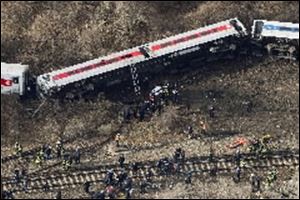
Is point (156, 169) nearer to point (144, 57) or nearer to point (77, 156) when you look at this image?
point (77, 156)

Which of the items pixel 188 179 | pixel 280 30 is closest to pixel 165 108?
pixel 188 179

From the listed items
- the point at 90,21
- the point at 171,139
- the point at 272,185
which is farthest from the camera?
the point at 90,21

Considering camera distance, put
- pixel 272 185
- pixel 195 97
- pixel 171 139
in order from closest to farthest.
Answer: pixel 272 185 < pixel 171 139 < pixel 195 97

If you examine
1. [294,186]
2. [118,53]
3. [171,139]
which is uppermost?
[118,53]

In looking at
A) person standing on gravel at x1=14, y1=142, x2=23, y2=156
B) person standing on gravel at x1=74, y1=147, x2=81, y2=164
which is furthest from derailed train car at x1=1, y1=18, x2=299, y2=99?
person standing on gravel at x1=74, y1=147, x2=81, y2=164

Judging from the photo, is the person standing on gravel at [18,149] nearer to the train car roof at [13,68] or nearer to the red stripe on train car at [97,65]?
the train car roof at [13,68]

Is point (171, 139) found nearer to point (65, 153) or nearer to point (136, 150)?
point (136, 150)

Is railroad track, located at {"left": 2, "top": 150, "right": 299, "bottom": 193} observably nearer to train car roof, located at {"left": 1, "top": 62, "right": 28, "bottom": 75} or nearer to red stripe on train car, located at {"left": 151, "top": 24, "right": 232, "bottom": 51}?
train car roof, located at {"left": 1, "top": 62, "right": 28, "bottom": 75}

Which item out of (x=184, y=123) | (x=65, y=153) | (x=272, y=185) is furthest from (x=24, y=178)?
(x=272, y=185)

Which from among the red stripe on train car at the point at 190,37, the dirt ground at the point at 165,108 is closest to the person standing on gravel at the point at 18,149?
the dirt ground at the point at 165,108
